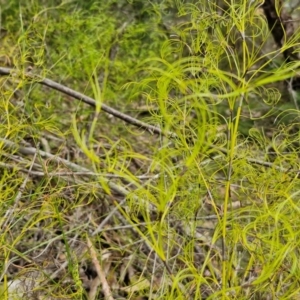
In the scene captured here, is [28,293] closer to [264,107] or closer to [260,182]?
[260,182]

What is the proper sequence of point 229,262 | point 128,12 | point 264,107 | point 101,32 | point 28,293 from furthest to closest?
point 128,12
point 264,107
point 101,32
point 28,293
point 229,262

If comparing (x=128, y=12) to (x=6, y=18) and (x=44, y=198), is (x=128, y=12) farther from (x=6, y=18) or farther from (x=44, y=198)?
(x=44, y=198)

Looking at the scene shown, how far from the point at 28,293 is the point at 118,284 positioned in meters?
0.31

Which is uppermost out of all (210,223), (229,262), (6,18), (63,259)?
(229,262)

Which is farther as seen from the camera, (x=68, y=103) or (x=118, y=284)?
(x=68, y=103)

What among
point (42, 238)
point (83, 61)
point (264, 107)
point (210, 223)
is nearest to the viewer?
point (42, 238)

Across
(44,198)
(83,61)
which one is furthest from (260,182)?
(83,61)

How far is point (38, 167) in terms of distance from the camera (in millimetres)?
1353

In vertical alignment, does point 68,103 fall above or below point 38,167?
below

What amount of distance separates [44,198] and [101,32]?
0.97 m

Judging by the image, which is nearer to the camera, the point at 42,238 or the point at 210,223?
the point at 42,238

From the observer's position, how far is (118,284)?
1.24m

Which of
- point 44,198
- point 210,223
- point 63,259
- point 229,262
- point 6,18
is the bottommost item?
point 210,223

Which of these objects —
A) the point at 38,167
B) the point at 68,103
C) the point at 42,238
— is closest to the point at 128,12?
the point at 68,103
